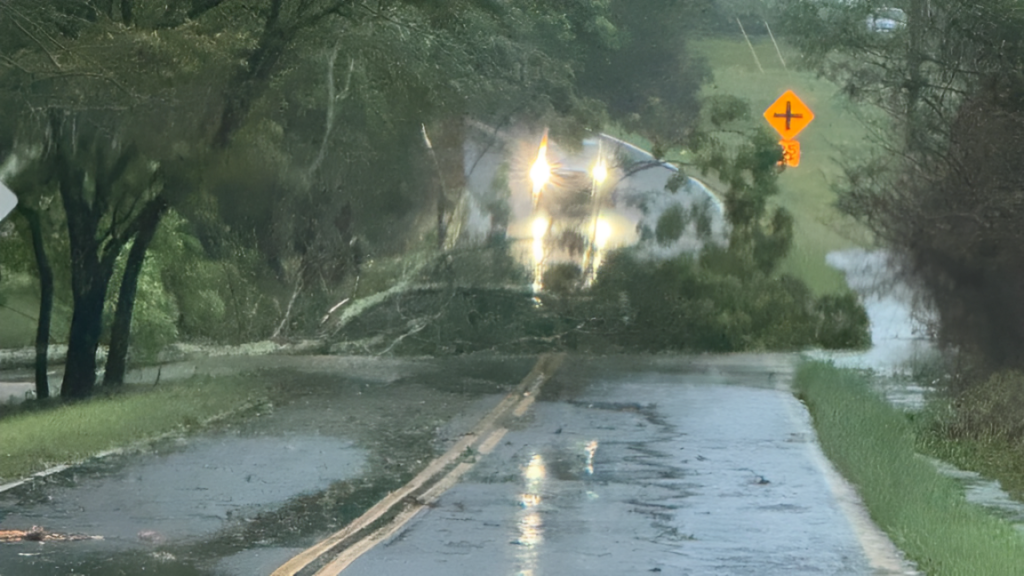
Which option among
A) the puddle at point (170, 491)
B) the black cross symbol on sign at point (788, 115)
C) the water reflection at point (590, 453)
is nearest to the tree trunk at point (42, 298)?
the puddle at point (170, 491)

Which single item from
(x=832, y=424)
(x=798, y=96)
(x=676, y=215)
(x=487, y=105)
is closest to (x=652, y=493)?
(x=832, y=424)

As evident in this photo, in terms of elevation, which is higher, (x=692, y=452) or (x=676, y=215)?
(x=676, y=215)

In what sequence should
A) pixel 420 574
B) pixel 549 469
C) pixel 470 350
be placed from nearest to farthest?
1. pixel 420 574
2. pixel 549 469
3. pixel 470 350

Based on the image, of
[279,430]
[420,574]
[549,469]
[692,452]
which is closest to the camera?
[420,574]

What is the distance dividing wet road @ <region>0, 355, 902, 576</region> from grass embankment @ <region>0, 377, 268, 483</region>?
59 cm

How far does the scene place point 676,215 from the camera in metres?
28.6

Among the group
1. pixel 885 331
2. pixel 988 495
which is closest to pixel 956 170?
pixel 988 495

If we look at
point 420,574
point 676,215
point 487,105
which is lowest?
point 420,574

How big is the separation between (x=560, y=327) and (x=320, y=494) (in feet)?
49.9

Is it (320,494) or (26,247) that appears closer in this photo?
(320,494)

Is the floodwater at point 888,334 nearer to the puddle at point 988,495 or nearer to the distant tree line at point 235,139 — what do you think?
the puddle at point 988,495

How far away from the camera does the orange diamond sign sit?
32469 mm

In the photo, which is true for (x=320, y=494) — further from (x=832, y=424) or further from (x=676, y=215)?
(x=676, y=215)

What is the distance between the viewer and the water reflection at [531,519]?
8770mm
